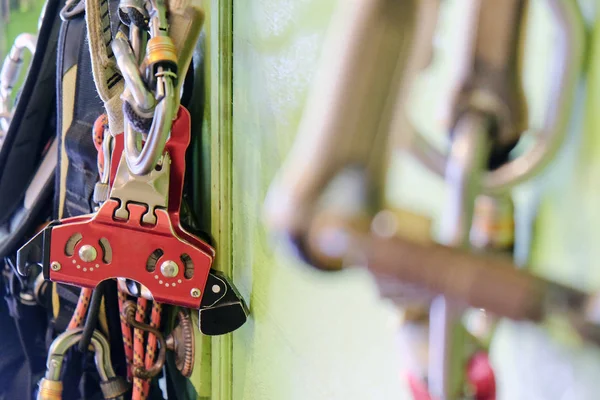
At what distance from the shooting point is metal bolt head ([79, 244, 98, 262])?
0.60 m

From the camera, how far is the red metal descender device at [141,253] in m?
0.60

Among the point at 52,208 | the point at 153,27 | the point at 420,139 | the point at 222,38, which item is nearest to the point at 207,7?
the point at 222,38

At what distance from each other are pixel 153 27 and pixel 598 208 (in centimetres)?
48

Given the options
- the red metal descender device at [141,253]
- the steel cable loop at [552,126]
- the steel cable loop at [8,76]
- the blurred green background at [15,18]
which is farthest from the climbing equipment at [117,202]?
the blurred green background at [15,18]

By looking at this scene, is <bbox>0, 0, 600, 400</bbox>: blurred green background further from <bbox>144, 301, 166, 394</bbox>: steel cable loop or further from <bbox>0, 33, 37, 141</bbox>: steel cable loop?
<bbox>0, 33, 37, 141</bbox>: steel cable loop

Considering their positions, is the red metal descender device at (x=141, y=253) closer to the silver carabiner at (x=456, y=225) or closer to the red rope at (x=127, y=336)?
the red rope at (x=127, y=336)

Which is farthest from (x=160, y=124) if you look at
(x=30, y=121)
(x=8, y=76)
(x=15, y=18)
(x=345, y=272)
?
(x=15, y=18)

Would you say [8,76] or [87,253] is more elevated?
[8,76]

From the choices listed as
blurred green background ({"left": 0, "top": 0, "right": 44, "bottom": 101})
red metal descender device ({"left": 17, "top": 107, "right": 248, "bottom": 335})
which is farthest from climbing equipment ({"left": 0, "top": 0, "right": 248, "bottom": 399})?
blurred green background ({"left": 0, "top": 0, "right": 44, "bottom": 101})

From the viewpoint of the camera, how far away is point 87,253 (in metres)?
0.60

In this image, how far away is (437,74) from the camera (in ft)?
0.91

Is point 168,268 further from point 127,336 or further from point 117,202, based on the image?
point 127,336

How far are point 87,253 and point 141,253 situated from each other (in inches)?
2.3

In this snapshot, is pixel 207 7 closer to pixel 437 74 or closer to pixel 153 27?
pixel 153 27
